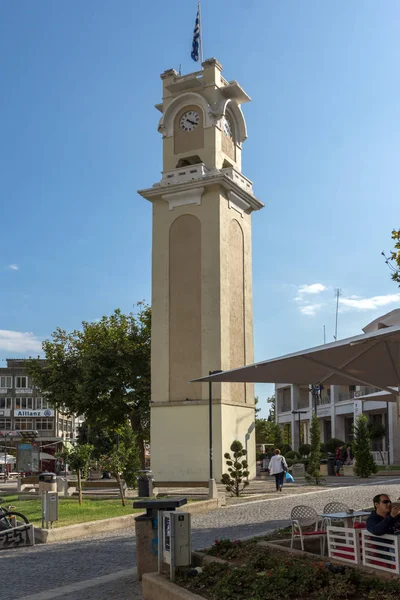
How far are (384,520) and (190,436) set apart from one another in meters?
26.8

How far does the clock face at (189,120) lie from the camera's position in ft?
130

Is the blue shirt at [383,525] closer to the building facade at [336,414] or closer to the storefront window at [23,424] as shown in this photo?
the building facade at [336,414]

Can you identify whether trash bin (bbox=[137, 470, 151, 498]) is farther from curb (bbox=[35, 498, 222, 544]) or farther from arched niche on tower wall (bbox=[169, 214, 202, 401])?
arched niche on tower wall (bbox=[169, 214, 202, 401])

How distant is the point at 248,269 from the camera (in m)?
39.2

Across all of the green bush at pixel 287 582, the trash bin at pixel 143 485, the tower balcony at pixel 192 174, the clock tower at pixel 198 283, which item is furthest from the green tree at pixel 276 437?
the green bush at pixel 287 582

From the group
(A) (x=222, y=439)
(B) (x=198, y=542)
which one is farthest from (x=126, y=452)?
(A) (x=222, y=439)

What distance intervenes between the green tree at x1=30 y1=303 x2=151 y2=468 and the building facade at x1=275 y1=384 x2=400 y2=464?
44.5 ft

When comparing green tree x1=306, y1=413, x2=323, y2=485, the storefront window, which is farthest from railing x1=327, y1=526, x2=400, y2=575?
the storefront window

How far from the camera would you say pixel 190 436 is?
34875 mm

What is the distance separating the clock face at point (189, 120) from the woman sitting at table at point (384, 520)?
108 feet

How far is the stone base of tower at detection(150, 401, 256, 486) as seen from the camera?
1351 inches

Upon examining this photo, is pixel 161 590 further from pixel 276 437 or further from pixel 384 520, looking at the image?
pixel 276 437


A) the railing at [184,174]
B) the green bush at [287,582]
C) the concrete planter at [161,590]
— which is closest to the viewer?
the green bush at [287,582]

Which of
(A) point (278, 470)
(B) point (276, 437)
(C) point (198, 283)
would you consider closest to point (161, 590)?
(A) point (278, 470)
